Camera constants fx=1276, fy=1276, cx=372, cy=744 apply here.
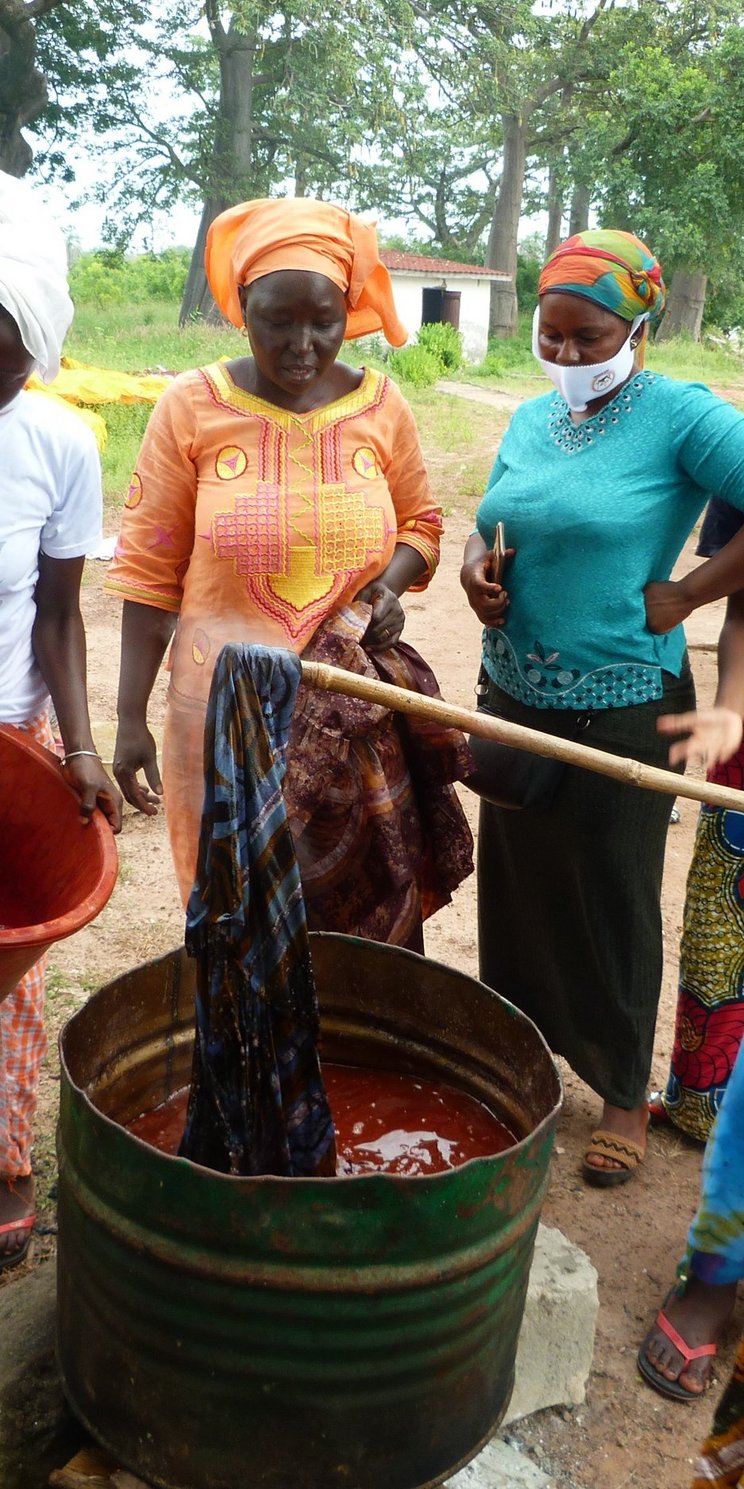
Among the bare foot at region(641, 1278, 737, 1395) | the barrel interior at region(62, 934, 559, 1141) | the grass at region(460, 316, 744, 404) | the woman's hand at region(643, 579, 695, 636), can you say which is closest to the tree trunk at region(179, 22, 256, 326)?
the grass at region(460, 316, 744, 404)

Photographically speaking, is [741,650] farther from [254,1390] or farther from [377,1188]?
[254,1390]

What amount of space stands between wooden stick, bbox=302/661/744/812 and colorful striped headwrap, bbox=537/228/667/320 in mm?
1063

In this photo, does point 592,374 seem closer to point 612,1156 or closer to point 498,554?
point 498,554

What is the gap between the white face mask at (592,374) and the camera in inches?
100

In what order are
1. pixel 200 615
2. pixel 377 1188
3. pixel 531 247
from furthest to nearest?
pixel 531 247 → pixel 200 615 → pixel 377 1188

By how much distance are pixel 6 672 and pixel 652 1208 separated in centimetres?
190

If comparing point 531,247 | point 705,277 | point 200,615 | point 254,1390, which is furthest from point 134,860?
point 531,247

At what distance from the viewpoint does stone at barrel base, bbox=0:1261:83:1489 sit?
2.03 metres

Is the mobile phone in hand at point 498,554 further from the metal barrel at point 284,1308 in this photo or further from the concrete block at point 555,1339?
the concrete block at point 555,1339

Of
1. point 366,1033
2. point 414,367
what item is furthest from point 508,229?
point 366,1033

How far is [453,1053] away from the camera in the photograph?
2.35 meters

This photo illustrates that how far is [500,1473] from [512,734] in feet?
4.37

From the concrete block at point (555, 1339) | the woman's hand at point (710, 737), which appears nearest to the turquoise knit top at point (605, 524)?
the woman's hand at point (710, 737)

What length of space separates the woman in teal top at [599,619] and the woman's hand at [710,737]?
36cm
